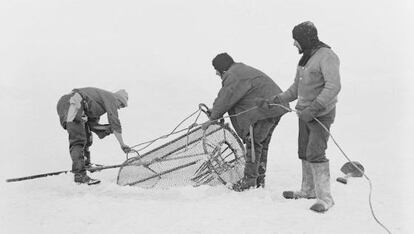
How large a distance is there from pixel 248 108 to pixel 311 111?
1202mm

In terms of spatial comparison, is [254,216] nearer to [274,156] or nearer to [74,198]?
[74,198]

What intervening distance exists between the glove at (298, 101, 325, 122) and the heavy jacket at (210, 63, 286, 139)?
100 centimetres

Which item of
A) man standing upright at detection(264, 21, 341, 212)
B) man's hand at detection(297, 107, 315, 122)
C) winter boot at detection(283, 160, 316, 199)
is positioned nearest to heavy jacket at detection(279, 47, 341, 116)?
man standing upright at detection(264, 21, 341, 212)

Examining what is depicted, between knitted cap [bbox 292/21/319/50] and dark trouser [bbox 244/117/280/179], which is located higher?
knitted cap [bbox 292/21/319/50]

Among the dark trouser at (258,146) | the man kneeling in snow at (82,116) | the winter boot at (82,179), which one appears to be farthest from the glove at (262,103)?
the winter boot at (82,179)

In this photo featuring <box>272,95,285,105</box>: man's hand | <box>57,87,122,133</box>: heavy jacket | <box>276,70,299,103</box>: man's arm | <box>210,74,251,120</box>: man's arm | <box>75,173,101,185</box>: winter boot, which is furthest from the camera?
<box>57,87,122,133</box>: heavy jacket

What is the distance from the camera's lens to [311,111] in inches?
169

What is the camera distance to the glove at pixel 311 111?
14.1 ft

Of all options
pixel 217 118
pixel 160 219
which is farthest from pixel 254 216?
pixel 217 118

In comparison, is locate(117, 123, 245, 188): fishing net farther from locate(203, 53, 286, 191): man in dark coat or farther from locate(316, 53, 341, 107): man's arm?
locate(316, 53, 341, 107): man's arm

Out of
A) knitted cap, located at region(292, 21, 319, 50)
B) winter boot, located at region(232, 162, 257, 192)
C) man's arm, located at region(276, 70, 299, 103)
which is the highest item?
knitted cap, located at region(292, 21, 319, 50)

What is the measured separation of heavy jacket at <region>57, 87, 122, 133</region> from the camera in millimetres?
5902

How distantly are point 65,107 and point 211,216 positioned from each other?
2.55 meters

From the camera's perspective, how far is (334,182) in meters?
5.62
